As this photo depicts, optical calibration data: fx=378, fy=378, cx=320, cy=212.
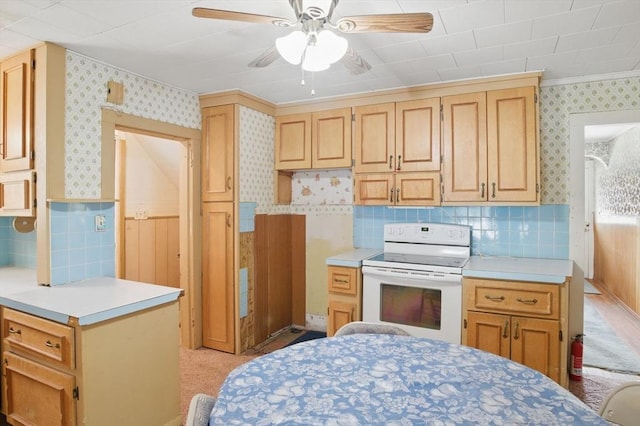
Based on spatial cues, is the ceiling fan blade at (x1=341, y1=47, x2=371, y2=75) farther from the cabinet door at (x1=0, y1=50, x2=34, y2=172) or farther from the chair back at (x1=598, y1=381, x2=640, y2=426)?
the cabinet door at (x1=0, y1=50, x2=34, y2=172)

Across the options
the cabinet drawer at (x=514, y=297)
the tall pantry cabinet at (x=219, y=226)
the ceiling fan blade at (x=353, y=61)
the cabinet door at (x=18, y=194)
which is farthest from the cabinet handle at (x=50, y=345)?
the cabinet drawer at (x=514, y=297)

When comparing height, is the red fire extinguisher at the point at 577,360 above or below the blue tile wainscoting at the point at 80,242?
below

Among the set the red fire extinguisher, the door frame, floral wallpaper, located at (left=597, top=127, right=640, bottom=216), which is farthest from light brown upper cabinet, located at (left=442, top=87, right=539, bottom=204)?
floral wallpaper, located at (left=597, top=127, right=640, bottom=216)

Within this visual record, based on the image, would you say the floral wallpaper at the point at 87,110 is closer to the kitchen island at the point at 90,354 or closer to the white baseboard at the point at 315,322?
the kitchen island at the point at 90,354

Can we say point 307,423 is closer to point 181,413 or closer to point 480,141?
point 181,413

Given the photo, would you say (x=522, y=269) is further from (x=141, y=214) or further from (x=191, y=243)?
(x=141, y=214)

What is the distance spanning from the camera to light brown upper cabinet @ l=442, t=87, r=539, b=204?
273 centimetres

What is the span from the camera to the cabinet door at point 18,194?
229cm

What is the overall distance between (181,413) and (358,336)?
1414 millimetres

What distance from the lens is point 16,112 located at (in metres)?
2.38

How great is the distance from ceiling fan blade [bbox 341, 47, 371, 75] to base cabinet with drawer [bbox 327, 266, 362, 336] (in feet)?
5.14

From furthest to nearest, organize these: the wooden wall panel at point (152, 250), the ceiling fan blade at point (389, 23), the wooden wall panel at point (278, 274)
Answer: the wooden wall panel at point (152, 250) → the wooden wall panel at point (278, 274) → the ceiling fan blade at point (389, 23)

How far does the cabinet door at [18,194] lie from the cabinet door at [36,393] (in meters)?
0.85

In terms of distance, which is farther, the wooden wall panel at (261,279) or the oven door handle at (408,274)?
the wooden wall panel at (261,279)
